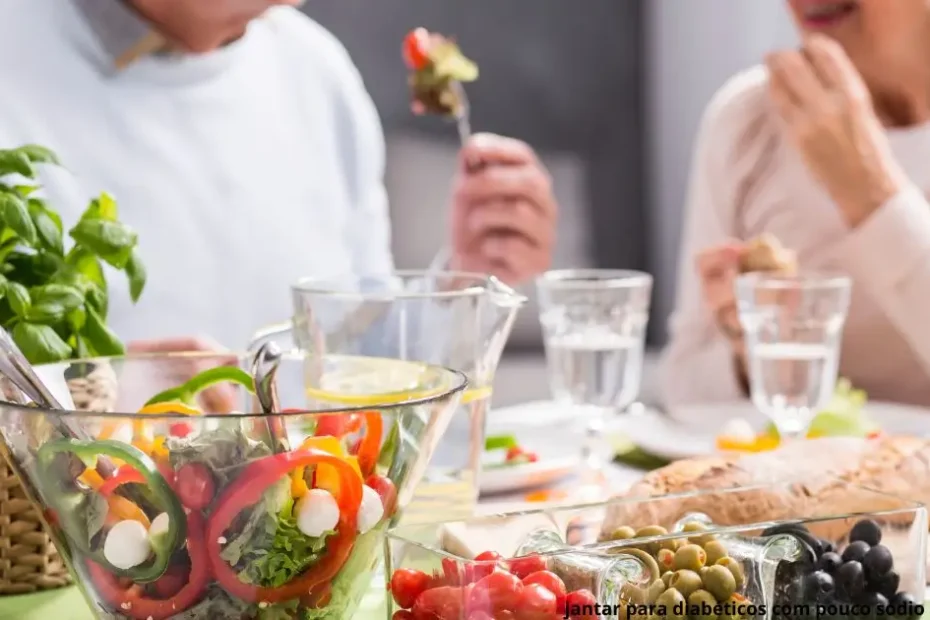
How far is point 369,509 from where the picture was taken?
455 mm

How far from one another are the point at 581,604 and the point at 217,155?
3.66 feet

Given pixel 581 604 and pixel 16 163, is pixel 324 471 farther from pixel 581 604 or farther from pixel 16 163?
pixel 16 163

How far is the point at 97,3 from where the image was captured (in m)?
1.29

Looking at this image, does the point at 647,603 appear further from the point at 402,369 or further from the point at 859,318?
the point at 859,318

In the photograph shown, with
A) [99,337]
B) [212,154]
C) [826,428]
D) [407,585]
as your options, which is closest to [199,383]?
[99,337]

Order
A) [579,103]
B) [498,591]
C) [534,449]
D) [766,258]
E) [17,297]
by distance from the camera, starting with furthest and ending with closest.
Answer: [579,103] → [766,258] → [534,449] → [17,297] → [498,591]

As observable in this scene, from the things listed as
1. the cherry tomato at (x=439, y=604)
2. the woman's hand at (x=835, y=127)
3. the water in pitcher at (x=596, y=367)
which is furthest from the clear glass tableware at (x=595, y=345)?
the woman's hand at (x=835, y=127)

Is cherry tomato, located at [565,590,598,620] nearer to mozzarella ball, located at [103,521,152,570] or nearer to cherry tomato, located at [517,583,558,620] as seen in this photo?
cherry tomato, located at [517,583,558,620]

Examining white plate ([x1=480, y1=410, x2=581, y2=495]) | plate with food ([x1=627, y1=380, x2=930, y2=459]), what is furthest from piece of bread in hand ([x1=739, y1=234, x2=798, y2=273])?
white plate ([x1=480, y1=410, x2=581, y2=495])

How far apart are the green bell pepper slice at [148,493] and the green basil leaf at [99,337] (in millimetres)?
Result: 174

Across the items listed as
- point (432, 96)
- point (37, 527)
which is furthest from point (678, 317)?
point (37, 527)

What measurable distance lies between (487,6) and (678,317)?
1119mm

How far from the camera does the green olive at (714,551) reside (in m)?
0.45

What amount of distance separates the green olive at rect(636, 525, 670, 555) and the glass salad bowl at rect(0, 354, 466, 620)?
10 centimetres
